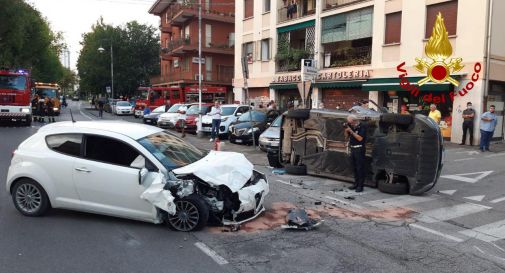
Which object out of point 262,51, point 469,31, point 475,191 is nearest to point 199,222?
point 475,191

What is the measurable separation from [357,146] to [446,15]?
13236 mm

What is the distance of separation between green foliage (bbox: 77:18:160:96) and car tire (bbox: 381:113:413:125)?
5203 cm

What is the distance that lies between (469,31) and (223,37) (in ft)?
92.1

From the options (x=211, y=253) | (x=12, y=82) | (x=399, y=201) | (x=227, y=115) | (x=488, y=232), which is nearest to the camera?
(x=211, y=253)

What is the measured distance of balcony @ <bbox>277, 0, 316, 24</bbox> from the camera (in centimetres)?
2745

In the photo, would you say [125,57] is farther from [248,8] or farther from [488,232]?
[488,232]

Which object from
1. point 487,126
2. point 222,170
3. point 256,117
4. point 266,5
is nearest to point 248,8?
point 266,5

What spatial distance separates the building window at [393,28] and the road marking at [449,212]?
48.1 ft

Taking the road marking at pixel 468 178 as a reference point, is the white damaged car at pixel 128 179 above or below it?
above

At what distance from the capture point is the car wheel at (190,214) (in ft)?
18.9

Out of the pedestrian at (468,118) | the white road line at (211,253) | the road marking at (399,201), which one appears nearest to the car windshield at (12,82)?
the road marking at (399,201)

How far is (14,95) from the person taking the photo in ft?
72.3

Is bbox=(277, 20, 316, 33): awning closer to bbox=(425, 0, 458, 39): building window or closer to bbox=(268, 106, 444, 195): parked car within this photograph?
bbox=(425, 0, 458, 39): building window

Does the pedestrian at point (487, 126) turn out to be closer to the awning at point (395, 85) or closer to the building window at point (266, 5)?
the awning at point (395, 85)
